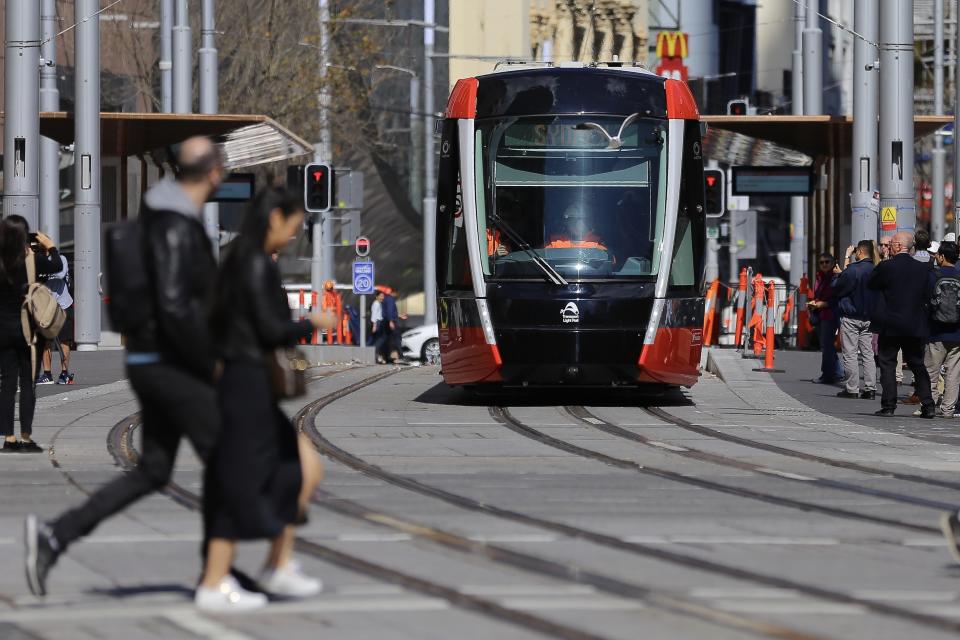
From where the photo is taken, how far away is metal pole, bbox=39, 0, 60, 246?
35.2 m

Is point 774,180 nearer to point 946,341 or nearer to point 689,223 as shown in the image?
point 689,223

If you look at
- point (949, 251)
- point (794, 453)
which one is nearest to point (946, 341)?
point (949, 251)

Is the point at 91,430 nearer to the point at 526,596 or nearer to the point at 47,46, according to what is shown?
the point at 526,596

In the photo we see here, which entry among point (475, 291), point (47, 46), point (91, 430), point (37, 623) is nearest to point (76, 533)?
point (37, 623)

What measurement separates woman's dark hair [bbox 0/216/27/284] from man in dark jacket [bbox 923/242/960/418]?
8.36 metres

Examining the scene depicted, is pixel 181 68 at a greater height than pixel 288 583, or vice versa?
pixel 181 68

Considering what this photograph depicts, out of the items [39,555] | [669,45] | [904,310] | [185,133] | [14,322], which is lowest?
[39,555]

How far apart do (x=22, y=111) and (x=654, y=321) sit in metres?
8.81

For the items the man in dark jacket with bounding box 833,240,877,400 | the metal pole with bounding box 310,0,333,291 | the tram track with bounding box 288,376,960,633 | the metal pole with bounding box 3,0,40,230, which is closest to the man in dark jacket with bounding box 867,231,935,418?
the man in dark jacket with bounding box 833,240,877,400

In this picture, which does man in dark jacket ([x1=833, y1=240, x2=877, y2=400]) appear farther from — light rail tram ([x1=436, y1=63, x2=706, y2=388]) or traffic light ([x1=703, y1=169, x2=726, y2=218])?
traffic light ([x1=703, y1=169, x2=726, y2=218])

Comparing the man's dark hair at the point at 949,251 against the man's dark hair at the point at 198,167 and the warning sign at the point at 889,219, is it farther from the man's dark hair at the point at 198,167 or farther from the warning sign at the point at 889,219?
the man's dark hair at the point at 198,167

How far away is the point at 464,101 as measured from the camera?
19625mm

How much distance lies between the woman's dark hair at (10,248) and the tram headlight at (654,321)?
6.94m

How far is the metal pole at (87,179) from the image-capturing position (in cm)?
2998
